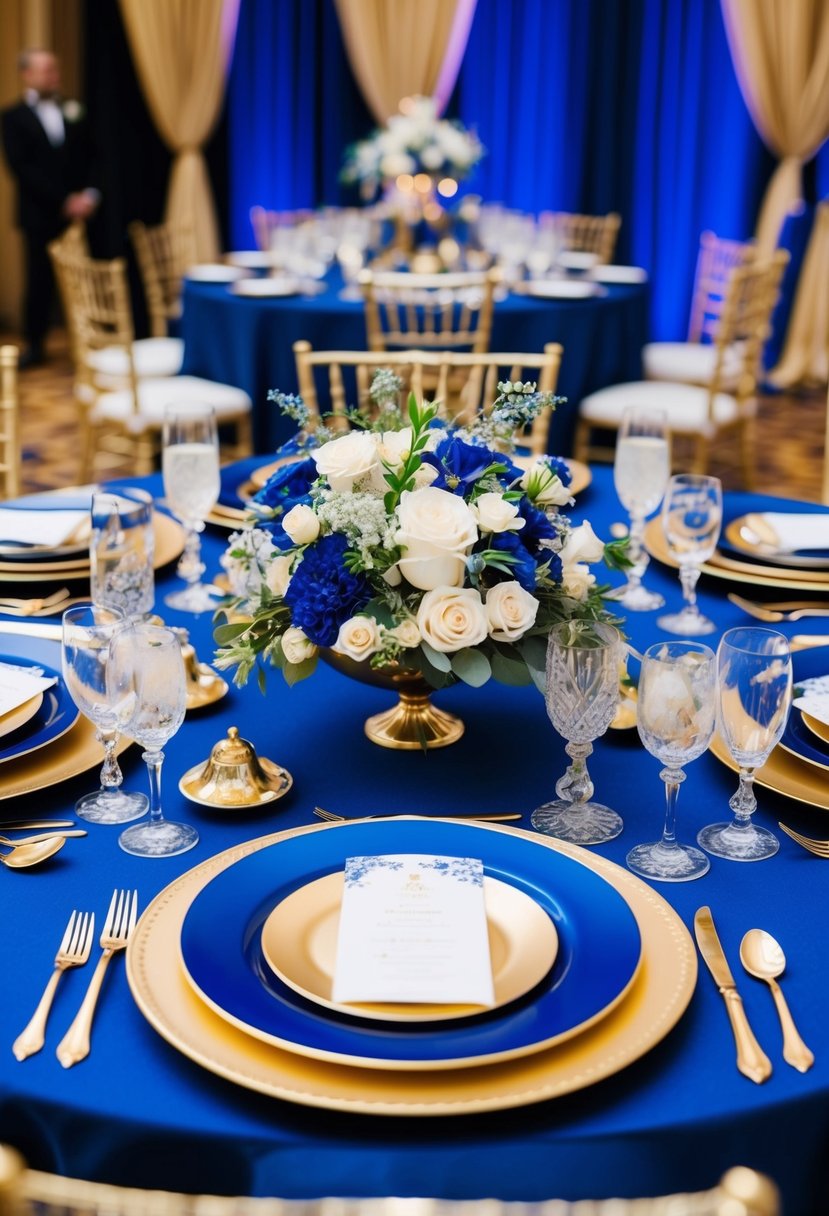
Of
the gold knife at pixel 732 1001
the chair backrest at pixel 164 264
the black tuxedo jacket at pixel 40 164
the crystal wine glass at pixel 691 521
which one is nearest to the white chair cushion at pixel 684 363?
the chair backrest at pixel 164 264

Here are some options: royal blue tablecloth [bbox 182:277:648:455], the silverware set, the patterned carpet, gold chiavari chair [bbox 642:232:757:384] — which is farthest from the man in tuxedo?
the silverware set

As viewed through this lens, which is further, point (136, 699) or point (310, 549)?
point (310, 549)

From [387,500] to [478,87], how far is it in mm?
6786

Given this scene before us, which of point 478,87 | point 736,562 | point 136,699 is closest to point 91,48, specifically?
point 478,87

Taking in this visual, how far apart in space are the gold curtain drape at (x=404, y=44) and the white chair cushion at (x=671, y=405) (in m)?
3.51

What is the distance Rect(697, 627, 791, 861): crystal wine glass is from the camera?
46.1 inches

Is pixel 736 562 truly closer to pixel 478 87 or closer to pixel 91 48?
pixel 478 87

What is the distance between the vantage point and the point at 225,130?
789cm

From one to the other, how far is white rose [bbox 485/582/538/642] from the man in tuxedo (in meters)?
6.54

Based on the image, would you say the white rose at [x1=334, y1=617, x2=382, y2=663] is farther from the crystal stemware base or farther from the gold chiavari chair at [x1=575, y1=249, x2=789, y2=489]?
the gold chiavari chair at [x1=575, y1=249, x2=789, y2=489]

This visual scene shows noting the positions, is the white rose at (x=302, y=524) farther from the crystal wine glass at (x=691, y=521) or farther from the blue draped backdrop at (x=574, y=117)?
the blue draped backdrop at (x=574, y=117)

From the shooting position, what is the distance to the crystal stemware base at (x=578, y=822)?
4.00 ft

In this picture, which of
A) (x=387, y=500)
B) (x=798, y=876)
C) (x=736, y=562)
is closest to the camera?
(x=798, y=876)

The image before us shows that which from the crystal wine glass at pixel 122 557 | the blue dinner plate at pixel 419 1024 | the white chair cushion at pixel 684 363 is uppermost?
the crystal wine glass at pixel 122 557
